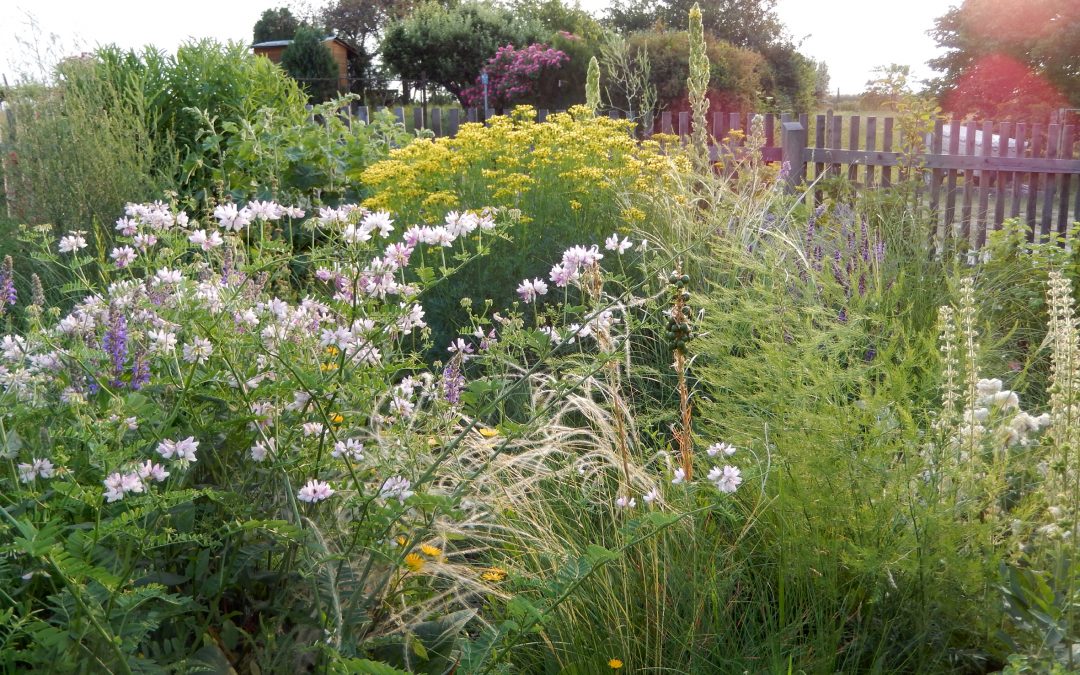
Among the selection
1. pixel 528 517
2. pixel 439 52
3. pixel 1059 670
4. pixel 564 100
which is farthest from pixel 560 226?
pixel 439 52

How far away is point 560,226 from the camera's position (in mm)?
4512

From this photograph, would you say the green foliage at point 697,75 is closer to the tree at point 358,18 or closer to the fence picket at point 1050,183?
the fence picket at point 1050,183

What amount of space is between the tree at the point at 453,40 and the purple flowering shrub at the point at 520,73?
2165mm

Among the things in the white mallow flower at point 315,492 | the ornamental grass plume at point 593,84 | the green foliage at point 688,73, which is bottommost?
the white mallow flower at point 315,492

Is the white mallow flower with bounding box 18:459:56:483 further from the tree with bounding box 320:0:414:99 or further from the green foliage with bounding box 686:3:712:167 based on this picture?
the tree with bounding box 320:0:414:99

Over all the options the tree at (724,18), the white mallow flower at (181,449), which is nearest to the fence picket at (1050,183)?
the white mallow flower at (181,449)

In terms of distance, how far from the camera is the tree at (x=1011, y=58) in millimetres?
24172

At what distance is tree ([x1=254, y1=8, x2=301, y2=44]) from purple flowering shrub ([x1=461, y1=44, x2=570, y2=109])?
24.3 metres

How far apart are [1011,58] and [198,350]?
28.4 m

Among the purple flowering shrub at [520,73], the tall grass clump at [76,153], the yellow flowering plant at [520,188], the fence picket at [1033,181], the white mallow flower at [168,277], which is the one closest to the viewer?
the white mallow flower at [168,277]

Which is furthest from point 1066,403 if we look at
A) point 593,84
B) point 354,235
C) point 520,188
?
point 593,84

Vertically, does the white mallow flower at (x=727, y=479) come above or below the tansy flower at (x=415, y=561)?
above

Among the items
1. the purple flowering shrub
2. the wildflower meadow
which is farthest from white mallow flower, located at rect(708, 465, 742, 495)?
the purple flowering shrub

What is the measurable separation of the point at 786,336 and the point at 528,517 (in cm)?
128
